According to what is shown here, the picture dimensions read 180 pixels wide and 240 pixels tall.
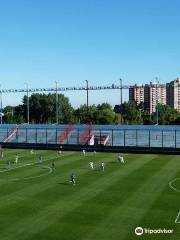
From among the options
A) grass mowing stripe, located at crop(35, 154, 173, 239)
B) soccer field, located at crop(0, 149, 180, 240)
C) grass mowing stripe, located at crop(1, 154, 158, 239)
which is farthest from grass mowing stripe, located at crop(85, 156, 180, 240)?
grass mowing stripe, located at crop(1, 154, 158, 239)

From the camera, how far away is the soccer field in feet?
90.5

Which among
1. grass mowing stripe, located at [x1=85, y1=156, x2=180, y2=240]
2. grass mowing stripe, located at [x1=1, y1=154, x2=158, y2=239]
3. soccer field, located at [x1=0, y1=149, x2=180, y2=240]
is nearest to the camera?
grass mowing stripe, located at [x1=85, y1=156, x2=180, y2=240]

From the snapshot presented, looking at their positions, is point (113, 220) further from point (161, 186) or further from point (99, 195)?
point (161, 186)

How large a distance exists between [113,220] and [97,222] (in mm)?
1093

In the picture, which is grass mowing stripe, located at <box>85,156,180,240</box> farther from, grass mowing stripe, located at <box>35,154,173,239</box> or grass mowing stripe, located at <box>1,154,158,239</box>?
grass mowing stripe, located at <box>1,154,158,239</box>

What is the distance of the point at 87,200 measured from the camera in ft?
116

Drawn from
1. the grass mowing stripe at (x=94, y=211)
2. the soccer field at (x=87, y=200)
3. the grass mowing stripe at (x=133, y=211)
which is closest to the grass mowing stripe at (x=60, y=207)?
the soccer field at (x=87, y=200)

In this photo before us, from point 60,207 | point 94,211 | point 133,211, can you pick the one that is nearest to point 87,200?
point 60,207

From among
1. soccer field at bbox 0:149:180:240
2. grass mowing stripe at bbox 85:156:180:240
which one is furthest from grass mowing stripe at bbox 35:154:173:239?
grass mowing stripe at bbox 85:156:180:240

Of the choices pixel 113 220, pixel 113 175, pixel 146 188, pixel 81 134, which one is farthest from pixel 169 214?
pixel 81 134

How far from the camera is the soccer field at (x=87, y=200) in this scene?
27.6 metres

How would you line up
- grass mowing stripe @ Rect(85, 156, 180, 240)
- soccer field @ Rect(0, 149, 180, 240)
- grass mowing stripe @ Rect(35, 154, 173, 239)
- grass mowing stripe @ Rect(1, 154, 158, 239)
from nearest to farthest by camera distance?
grass mowing stripe @ Rect(85, 156, 180, 240) < soccer field @ Rect(0, 149, 180, 240) < grass mowing stripe @ Rect(35, 154, 173, 239) < grass mowing stripe @ Rect(1, 154, 158, 239)

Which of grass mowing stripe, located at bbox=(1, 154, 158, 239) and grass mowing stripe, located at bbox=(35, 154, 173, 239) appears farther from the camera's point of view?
grass mowing stripe, located at bbox=(1, 154, 158, 239)

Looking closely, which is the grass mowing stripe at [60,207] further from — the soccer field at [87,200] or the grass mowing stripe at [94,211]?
the grass mowing stripe at [94,211]
